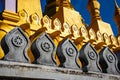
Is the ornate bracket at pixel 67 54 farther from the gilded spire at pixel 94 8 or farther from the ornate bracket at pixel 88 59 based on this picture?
the gilded spire at pixel 94 8

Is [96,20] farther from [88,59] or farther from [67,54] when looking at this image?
[67,54]

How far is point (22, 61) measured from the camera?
2.73 m

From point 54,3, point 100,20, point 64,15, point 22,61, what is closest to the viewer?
point 22,61

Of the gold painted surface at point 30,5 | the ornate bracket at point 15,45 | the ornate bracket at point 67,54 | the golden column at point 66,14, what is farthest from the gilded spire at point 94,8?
the ornate bracket at point 15,45

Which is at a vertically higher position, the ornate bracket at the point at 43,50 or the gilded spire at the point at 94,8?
the gilded spire at the point at 94,8

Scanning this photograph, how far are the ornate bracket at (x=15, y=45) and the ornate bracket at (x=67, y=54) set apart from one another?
0.44 metres

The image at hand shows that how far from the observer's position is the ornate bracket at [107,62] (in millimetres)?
3525

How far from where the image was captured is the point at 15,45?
2.77 meters

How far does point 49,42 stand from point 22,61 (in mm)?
447

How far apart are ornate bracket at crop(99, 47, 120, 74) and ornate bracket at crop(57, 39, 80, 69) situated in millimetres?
470

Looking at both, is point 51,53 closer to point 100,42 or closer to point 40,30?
point 40,30

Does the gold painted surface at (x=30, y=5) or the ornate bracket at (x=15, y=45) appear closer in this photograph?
the ornate bracket at (x=15, y=45)

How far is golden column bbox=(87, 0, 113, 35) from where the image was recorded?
6.50 meters

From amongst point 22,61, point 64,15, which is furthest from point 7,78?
point 64,15
